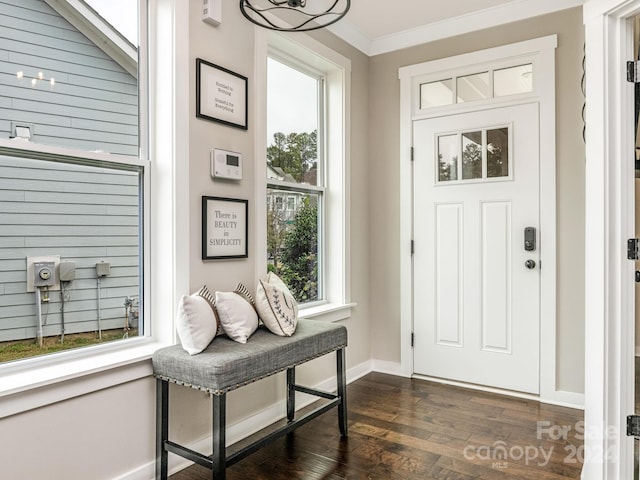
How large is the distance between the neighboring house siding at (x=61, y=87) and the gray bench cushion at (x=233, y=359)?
99 centimetres

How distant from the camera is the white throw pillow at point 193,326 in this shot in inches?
78.6

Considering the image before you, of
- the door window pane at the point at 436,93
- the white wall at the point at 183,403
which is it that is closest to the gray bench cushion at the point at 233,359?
the white wall at the point at 183,403

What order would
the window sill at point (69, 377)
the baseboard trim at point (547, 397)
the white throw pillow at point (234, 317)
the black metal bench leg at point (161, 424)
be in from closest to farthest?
the window sill at point (69, 377) → the black metal bench leg at point (161, 424) → the white throw pillow at point (234, 317) → the baseboard trim at point (547, 397)

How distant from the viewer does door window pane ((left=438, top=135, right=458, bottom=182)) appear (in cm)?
348

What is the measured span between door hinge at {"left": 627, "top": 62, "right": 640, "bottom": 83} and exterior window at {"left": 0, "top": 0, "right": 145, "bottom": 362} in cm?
217

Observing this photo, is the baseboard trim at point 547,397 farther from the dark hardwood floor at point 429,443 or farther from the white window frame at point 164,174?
the white window frame at point 164,174

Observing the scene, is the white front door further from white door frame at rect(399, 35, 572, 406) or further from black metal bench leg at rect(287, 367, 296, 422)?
black metal bench leg at rect(287, 367, 296, 422)

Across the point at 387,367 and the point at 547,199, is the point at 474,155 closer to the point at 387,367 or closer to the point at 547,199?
the point at 547,199

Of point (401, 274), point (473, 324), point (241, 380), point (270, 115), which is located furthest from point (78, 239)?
point (473, 324)

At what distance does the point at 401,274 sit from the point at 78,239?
7.83 ft

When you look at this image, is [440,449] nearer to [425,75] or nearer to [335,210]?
[335,210]

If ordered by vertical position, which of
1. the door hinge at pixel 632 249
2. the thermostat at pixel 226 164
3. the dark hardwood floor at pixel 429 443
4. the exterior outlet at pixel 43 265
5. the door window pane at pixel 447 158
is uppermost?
the door window pane at pixel 447 158

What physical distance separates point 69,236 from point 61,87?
0.62 metres

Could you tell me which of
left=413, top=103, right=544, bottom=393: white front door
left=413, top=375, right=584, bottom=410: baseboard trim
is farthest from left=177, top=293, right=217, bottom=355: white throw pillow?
left=413, top=375, right=584, bottom=410: baseboard trim
